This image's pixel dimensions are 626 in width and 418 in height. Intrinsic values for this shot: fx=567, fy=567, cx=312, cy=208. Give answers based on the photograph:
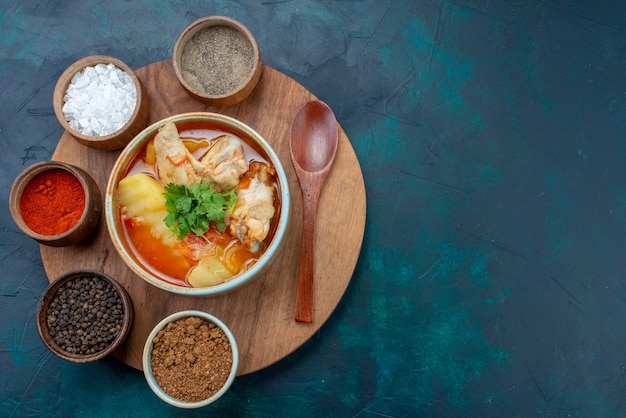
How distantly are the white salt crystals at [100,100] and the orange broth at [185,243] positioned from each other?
32 cm

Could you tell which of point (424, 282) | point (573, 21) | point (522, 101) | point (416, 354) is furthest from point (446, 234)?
point (573, 21)

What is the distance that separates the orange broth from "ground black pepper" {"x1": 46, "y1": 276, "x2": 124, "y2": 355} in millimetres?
279

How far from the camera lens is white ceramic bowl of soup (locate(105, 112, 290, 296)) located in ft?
7.94

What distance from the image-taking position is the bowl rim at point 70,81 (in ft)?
8.46

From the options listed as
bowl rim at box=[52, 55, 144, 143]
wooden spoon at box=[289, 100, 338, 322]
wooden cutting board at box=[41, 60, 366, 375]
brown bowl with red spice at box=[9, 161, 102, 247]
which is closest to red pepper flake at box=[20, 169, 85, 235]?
brown bowl with red spice at box=[9, 161, 102, 247]

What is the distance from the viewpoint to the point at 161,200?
8.20 ft

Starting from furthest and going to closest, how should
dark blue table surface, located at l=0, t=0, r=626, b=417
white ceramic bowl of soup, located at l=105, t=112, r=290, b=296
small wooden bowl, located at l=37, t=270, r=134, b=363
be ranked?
dark blue table surface, located at l=0, t=0, r=626, b=417 → small wooden bowl, located at l=37, t=270, r=134, b=363 → white ceramic bowl of soup, located at l=105, t=112, r=290, b=296

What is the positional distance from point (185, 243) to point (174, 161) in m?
0.36

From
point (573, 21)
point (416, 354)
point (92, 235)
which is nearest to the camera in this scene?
point (92, 235)

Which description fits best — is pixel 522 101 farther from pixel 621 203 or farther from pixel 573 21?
pixel 621 203

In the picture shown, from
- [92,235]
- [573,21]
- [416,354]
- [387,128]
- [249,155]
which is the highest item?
[573,21]

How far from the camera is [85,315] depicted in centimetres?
266

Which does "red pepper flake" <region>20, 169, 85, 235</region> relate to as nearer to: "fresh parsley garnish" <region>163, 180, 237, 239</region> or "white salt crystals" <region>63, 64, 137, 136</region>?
"white salt crystals" <region>63, 64, 137, 136</region>

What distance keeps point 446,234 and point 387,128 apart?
2.24 feet
